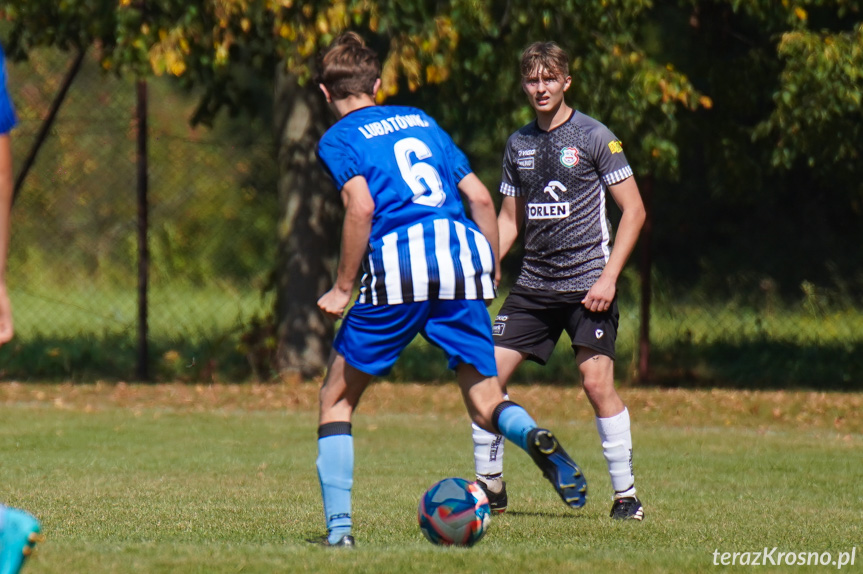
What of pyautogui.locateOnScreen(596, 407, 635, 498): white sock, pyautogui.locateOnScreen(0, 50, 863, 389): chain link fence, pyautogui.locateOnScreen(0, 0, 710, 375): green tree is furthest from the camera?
pyautogui.locateOnScreen(0, 50, 863, 389): chain link fence

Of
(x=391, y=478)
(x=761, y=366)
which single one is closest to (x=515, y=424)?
(x=391, y=478)

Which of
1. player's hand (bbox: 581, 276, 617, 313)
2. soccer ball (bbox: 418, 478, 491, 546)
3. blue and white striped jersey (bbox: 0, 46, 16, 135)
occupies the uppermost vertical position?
blue and white striped jersey (bbox: 0, 46, 16, 135)

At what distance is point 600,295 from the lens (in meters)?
5.64

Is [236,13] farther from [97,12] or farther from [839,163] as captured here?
[839,163]

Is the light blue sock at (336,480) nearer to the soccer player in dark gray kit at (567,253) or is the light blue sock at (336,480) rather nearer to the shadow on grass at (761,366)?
the soccer player in dark gray kit at (567,253)

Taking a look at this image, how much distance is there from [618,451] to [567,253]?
0.98m

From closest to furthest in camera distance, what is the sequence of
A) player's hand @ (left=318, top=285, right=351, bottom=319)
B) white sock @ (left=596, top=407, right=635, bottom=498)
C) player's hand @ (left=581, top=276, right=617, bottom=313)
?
player's hand @ (left=318, top=285, right=351, bottom=319)
player's hand @ (left=581, top=276, right=617, bottom=313)
white sock @ (left=596, top=407, right=635, bottom=498)

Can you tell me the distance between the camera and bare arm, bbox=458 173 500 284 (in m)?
4.74

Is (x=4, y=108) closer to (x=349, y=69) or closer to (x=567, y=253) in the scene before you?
(x=349, y=69)

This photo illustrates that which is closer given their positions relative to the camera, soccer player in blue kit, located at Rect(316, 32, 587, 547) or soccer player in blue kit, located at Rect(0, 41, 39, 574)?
soccer player in blue kit, located at Rect(0, 41, 39, 574)

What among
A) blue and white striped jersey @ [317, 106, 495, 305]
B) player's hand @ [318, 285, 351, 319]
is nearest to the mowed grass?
player's hand @ [318, 285, 351, 319]

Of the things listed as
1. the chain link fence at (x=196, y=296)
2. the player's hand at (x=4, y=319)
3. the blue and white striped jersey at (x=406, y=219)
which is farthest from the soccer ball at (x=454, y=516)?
the chain link fence at (x=196, y=296)

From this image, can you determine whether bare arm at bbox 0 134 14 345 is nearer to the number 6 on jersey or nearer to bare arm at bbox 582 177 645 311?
the number 6 on jersey

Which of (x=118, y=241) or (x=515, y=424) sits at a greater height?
(x=515, y=424)
